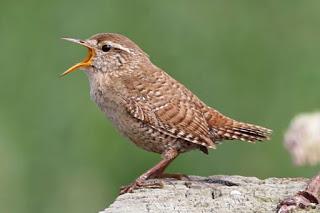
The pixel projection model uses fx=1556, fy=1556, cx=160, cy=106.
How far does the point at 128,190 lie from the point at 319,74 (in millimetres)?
2196

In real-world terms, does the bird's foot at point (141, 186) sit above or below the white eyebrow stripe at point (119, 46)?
below

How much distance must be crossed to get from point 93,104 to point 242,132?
1.26m

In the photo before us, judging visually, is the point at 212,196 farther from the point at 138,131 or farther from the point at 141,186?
the point at 138,131

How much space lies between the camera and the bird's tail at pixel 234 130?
655 centimetres

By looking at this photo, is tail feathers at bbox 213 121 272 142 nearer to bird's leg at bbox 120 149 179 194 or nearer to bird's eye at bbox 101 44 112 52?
bird's leg at bbox 120 149 179 194

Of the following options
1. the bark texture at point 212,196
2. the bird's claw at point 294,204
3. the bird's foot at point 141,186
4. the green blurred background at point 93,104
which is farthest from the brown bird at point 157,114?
the bird's claw at point 294,204

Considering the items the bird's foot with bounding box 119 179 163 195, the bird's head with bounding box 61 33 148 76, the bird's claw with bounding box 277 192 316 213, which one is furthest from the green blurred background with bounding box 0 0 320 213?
the bird's claw with bounding box 277 192 316 213

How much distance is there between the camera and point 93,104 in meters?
7.66

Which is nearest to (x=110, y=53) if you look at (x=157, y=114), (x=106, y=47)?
(x=106, y=47)

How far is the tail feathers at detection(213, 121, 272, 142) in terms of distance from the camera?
654cm

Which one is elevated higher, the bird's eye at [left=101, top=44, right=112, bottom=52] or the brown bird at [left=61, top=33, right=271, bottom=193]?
the bird's eye at [left=101, top=44, right=112, bottom=52]

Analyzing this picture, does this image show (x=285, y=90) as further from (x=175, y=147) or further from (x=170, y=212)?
(x=170, y=212)

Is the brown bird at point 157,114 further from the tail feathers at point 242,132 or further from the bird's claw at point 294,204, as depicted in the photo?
the bird's claw at point 294,204

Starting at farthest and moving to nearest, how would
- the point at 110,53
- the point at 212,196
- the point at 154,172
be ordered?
the point at 110,53 → the point at 154,172 → the point at 212,196
